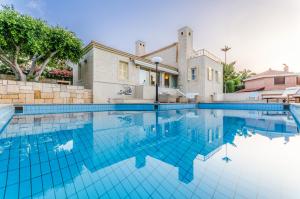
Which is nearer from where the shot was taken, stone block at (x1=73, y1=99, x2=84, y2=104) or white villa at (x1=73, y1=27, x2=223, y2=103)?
stone block at (x1=73, y1=99, x2=84, y2=104)

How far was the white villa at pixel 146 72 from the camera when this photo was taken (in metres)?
12.0

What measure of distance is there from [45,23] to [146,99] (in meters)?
8.87

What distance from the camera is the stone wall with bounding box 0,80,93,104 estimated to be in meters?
8.68

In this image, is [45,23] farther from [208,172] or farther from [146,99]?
[208,172]

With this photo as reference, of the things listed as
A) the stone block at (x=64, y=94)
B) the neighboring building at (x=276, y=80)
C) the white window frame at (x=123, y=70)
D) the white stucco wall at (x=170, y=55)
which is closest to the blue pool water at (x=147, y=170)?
the stone block at (x=64, y=94)

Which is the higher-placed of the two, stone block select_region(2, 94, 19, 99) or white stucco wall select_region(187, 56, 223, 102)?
white stucco wall select_region(187, 56, 223, 102)

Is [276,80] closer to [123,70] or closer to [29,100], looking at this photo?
[123,70]

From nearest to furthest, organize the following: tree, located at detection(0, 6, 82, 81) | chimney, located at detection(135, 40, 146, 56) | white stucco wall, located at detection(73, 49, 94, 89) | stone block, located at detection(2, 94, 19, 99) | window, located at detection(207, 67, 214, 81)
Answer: tree, located at detection(0, 6, 82, 81)
stone block, located at detection(2, 94, 19, 99)
white stucco wall, located at detection(73, 49, 94, 89)
window, located at detection(207, 67, 214, 81)
chimney, located at detection(135, 40, 146, 56)

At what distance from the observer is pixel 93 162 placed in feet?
7.48

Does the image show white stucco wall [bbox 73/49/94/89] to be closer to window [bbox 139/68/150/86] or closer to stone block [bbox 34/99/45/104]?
stone block [bbox 34/99/45/104]

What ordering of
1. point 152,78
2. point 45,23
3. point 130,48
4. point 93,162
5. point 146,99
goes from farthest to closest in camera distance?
point 130,48 < point 152,78 < point 146,99 < point 45,23 < point 93,162

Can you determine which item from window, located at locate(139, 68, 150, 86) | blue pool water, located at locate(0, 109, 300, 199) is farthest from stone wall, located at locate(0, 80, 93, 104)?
blue pool water, located at locate(0, 109, 300, 199)

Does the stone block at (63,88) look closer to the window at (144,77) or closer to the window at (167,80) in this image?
the window at (144,77)


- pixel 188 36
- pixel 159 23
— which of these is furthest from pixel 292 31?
pixel 159 23
